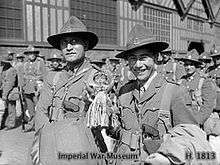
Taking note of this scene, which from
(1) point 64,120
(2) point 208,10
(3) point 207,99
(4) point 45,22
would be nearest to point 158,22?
(2) point 208,10

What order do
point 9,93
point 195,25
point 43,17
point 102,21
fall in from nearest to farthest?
point 9,93 → point 43,17 → point 102,21 → point 195,25

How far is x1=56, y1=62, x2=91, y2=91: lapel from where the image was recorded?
11.2 feet

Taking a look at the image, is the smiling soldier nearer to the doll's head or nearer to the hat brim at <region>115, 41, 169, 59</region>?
the hat brim at <region>115, 41, 169, 59</region>

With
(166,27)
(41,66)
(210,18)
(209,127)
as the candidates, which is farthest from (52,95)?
(210,18)

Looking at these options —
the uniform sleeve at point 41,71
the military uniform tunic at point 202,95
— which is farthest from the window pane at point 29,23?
the military uniform tunic at point 202,95

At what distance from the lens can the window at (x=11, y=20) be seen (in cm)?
1328

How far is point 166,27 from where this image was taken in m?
20.9

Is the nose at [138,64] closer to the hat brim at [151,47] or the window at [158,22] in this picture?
the hat brim at [151,47]

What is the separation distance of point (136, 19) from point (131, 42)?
52.0 ft

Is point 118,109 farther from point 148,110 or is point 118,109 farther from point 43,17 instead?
point 43,17

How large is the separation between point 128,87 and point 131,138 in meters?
0.49

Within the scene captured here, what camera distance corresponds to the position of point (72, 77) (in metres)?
Result: 3.45

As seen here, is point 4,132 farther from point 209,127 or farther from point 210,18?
point 210,18

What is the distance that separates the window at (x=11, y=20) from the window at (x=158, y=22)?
25.1 feet
